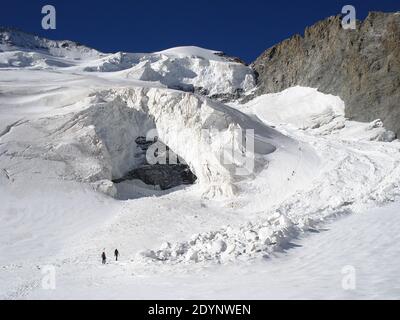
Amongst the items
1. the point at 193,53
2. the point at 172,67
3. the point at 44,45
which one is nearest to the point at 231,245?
the point at 172,67

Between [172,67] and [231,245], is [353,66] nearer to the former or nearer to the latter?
[172,67]

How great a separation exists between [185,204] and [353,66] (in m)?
32.1

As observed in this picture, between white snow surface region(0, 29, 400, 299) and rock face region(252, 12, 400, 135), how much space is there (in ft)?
8.48

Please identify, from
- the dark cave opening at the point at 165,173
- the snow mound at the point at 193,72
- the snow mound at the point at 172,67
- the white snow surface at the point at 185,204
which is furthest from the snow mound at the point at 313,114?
the dark cave opening at the point at 165,173

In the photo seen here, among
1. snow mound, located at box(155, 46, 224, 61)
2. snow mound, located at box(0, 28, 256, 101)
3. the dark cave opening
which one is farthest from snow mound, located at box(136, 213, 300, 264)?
snow mound, located at box(155, 46, 224, 61)

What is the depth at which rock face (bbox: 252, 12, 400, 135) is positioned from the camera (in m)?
48.0

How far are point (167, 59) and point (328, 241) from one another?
73523 mm

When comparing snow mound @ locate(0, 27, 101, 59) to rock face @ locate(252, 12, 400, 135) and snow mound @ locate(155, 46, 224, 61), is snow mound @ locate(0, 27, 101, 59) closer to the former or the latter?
snow mound @ locate(155, 46, 224, 61)

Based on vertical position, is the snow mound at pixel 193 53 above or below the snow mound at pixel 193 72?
above

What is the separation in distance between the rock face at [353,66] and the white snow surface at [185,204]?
258 centimetres

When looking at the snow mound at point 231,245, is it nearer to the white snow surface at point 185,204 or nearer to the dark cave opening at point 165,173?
the white snow surface at point 185,204

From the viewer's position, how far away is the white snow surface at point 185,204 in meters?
16.0

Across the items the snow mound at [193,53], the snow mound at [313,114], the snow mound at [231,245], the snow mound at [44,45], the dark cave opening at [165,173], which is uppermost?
the snow mound at [44,45]
